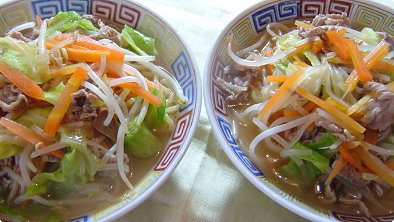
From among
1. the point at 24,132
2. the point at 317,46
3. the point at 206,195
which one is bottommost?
the point at 206,195

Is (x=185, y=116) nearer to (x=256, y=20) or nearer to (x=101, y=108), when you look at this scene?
(x=101, y=108)

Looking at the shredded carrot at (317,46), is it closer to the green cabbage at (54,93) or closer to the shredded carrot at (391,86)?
the shredded carrot at (391,86)

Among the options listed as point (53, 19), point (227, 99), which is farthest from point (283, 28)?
point (53, 19)

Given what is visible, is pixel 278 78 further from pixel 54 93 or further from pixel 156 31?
pixel 54 93

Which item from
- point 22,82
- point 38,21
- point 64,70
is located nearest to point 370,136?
point 64,70

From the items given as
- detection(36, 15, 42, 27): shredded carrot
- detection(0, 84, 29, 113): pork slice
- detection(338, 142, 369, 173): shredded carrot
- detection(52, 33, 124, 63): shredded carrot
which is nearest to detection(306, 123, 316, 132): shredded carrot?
detection(338, 142, 369, 173): shredded carrot

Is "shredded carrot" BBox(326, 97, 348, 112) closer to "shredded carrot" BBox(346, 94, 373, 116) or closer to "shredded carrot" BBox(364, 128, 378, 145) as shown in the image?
"shredded carrot" BBox(346, 94, 373, 116)
